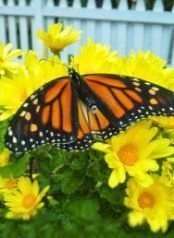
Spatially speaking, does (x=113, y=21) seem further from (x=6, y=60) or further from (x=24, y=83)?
(x=24, y=83)

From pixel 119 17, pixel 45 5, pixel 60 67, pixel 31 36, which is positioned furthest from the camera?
pixel 31 36

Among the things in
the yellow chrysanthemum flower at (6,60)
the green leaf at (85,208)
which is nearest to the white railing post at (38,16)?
the yellow chrysanthemum flower at (6,60)

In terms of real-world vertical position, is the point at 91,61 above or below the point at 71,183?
above

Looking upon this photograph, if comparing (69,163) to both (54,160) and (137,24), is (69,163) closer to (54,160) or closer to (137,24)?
(54,160)

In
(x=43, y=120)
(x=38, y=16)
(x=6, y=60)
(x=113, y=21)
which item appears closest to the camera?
(x=43, y=120)

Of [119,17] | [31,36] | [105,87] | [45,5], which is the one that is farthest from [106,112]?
[31,36]

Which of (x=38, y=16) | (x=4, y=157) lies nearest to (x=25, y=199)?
(x=4, y=157)

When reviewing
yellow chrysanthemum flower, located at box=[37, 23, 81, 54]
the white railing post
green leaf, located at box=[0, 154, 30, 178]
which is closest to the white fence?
the white railing post

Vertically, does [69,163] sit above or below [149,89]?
below
